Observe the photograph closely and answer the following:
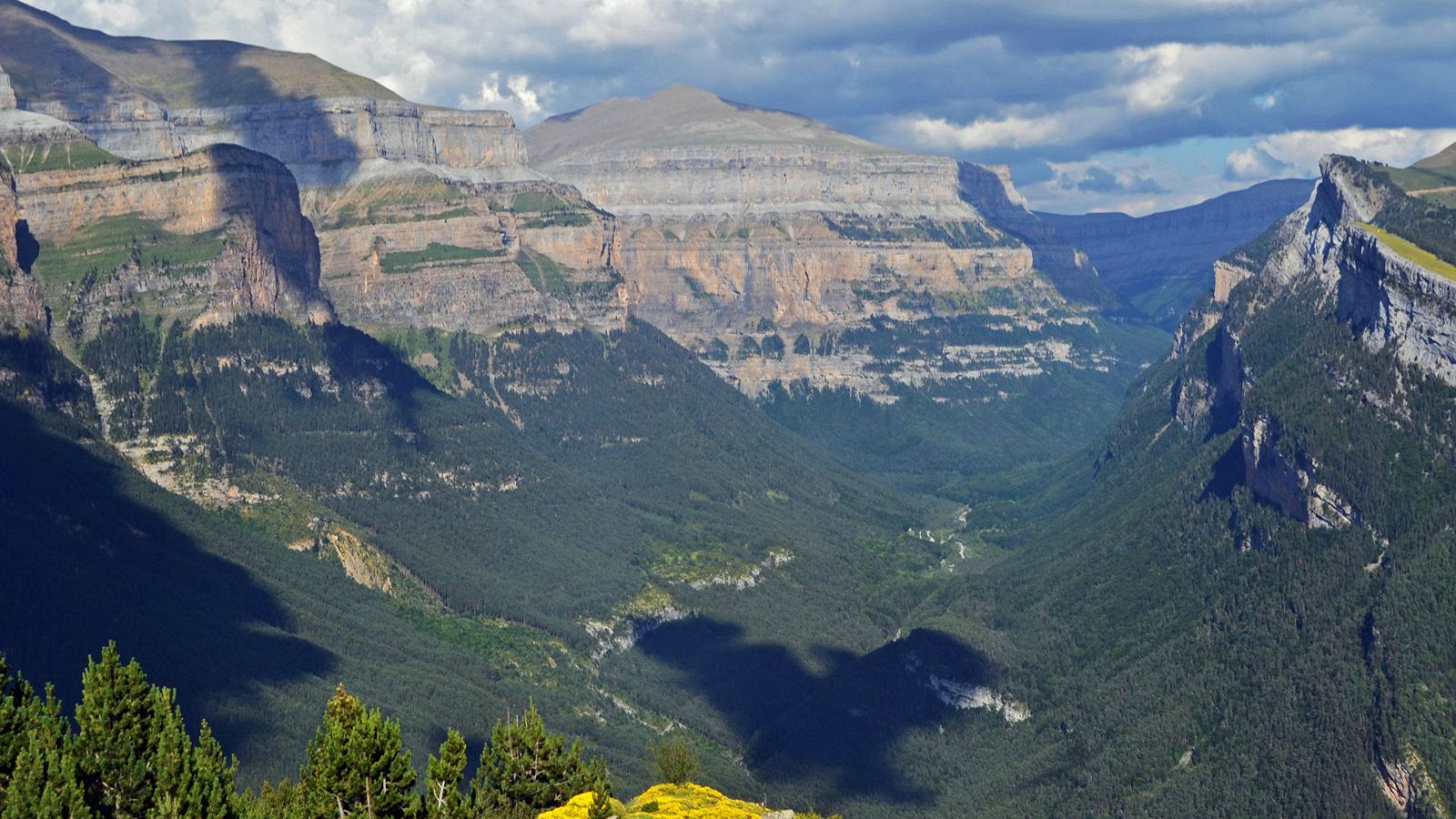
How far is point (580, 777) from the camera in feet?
363

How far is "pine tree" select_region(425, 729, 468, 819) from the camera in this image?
92562 mm

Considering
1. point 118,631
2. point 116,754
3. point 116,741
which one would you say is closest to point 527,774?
point 116,741

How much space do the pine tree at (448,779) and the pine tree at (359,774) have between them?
12.2 ft

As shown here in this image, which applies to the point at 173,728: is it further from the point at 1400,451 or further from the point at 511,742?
the point at 1400,451

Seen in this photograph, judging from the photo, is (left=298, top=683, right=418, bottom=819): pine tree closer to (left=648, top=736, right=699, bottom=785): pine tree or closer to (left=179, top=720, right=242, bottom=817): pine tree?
(left=179, top=720, right=242, bottom=817): pine tree

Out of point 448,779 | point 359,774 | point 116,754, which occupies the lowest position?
point 448,779

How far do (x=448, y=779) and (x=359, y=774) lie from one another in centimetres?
916

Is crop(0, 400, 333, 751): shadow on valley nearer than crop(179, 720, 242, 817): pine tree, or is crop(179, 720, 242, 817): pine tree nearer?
crop(179, 720, 242, 817): pine tree

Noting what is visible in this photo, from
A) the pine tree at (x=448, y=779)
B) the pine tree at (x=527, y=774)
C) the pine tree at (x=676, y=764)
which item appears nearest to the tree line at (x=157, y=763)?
the pine tree at (x=448, y=779)

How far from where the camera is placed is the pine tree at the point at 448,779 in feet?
304

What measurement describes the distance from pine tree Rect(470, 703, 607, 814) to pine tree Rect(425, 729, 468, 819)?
9.11 m

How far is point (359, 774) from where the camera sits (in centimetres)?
8738

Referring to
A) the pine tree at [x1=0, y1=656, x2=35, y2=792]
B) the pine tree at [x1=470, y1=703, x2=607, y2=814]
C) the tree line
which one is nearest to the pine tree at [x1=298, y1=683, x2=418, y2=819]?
the tree line

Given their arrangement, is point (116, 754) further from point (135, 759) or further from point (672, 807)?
point (672, 807)
